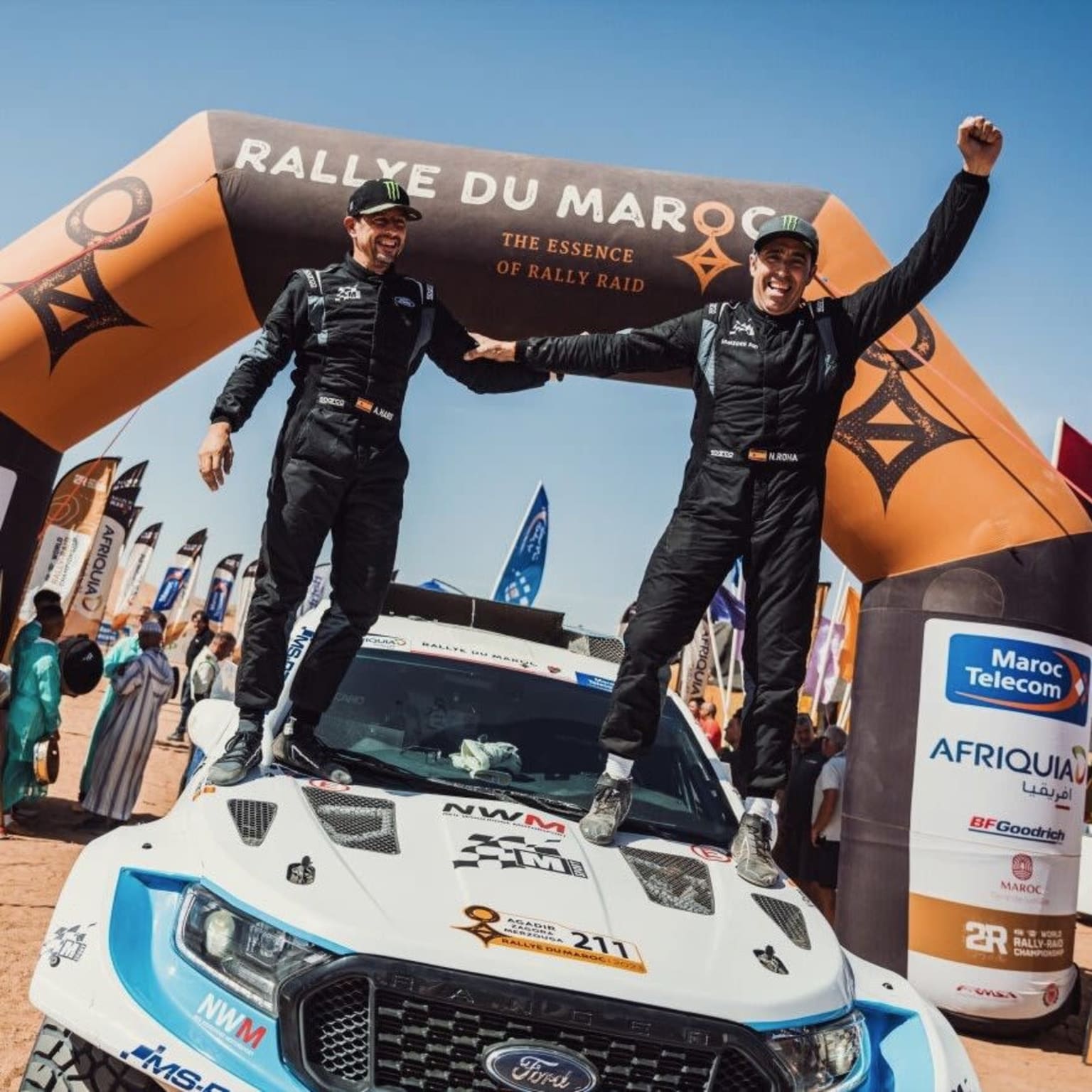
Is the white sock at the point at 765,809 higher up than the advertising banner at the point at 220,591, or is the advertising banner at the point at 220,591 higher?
the advertising banner at the point at 220,591

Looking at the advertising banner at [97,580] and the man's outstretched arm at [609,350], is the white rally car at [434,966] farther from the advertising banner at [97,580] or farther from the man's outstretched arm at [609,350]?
the advertising banner at [97,580]

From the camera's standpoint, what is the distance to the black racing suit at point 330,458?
3.50 m

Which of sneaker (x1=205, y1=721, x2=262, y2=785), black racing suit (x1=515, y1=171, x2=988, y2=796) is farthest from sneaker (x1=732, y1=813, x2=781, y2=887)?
sneaker (x1=205, y1=721, x2=262, y2=785)

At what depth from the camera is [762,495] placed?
3.54 m

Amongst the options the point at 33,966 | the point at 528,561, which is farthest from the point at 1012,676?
the point at 528,561

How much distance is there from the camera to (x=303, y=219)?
6.46 metres

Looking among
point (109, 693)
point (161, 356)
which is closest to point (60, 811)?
point (109, 693)

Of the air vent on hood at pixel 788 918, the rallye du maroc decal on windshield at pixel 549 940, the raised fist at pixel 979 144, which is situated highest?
the raised fist at pixel 979 144

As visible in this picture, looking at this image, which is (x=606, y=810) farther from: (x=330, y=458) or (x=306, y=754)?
(x=330, y=458)

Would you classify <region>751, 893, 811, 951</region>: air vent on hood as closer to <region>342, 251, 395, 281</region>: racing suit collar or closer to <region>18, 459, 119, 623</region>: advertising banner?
<region>342, 251, 395, 281</region>: racing suit collar

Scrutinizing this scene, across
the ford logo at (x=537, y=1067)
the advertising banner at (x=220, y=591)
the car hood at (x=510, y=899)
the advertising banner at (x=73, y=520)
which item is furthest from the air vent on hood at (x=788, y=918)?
the advertising banner at (x=220, y=591)

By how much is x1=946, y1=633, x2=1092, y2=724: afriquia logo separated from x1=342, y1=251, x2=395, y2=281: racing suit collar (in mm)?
3893

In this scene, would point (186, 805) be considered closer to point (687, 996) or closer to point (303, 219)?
point (687, 996)

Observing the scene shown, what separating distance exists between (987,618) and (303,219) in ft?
14.5
